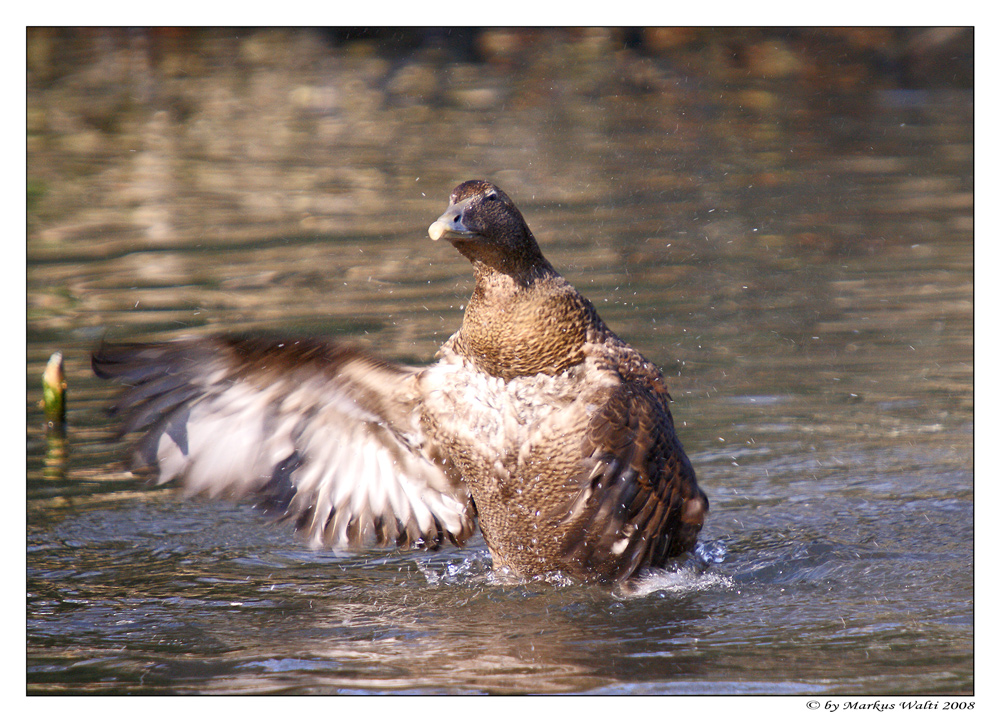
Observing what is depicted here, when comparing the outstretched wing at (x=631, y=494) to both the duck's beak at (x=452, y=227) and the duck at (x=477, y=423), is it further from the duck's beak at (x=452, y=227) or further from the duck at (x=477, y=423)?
the duck's beak at (x=452, y=227)

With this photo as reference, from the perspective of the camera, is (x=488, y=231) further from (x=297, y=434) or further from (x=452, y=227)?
(x=297, y=434)

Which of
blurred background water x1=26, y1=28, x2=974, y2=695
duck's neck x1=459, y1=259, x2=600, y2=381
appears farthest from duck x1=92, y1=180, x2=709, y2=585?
blurred background water x1=26, y1=28, x2=974, y2=695

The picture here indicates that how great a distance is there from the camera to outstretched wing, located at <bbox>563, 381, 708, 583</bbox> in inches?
182

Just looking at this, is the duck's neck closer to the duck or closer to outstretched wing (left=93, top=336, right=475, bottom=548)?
the duck

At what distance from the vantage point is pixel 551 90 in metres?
15.3

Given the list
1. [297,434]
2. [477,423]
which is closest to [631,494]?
[477,423]

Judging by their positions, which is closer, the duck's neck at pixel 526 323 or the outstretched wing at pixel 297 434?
the duck's neck at pixel 526 323

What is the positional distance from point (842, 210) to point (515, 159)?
3.72 metres

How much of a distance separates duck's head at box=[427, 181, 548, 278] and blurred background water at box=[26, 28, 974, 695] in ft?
4.92

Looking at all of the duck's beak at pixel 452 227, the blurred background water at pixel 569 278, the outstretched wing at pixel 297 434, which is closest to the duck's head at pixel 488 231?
the duck's beak at pixel 452 227

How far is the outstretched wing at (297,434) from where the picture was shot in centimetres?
473

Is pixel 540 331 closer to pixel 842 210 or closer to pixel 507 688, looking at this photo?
pixel 507 688

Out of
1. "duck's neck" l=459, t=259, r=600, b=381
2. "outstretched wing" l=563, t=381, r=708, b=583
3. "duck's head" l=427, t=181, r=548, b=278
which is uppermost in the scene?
"duck's head" l=427, t=181, r=548, b=278

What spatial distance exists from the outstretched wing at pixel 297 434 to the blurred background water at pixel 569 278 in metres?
0.30
